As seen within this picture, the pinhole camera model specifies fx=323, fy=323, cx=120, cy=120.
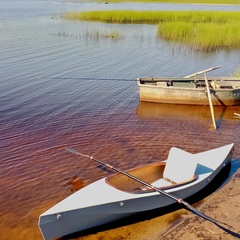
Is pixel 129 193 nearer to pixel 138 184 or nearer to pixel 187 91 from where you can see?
pixel 138 184

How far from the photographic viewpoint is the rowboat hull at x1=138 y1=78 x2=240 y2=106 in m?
16.2

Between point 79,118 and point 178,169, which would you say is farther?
point 79,118

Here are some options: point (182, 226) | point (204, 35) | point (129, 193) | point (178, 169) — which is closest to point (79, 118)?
point (178, 169)

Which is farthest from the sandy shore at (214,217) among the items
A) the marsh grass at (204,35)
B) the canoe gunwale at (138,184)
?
the marsh grass at (204,35)

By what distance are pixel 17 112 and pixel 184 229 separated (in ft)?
33.9

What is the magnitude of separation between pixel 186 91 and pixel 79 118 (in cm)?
555

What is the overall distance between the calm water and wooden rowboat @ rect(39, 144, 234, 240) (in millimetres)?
1152

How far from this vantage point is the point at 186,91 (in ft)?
53.6

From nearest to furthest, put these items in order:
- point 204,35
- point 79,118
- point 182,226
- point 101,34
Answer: point 182,226 < point 79,118 < point 204,35 < point 101,34

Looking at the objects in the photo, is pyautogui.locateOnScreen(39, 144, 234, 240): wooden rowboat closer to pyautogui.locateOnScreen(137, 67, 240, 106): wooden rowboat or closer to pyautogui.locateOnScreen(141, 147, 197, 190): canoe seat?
pyautogui.locateOnScreen(141, 147, 197, 190): canoe seat

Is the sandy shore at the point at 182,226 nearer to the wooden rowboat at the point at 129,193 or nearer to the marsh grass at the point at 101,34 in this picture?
the wooden rowboat at the point at 129,193

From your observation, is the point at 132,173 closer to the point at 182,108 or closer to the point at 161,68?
the point at 182,108

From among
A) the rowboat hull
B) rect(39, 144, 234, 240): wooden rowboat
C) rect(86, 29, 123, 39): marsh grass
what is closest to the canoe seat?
rect(39, 144, 234, 240): wooden rowboat

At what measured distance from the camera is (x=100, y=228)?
26.6ft
